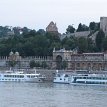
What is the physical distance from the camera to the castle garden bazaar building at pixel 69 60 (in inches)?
3017

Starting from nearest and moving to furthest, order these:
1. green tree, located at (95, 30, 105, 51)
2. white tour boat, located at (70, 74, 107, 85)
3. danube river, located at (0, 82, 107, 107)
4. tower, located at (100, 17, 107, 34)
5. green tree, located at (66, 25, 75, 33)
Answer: danube river, located at (0, 82, 107, 107) → white tour boat, located at (70, 74, 107, 85) → green tree, located at (95, 30, 105, 51) → tower, located at (100, 17, 107, 34) → green tree, located at (66, 25, 75, 33)

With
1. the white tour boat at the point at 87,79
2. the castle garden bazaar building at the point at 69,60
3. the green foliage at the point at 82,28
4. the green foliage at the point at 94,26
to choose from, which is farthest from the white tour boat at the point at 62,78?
the green foliage at the point at 82,28

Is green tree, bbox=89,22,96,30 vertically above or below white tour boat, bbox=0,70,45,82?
above

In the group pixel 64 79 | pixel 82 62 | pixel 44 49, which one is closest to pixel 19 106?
pixel 64 79

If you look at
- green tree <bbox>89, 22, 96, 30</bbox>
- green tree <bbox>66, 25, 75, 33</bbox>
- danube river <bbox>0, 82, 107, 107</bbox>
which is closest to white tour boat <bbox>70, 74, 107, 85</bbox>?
danube river <bbox>0, 82, 107, 107</bbox>

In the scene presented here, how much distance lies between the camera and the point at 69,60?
78250mm

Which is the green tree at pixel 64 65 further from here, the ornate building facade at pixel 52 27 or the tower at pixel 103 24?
the ornate building facade at pixel 52 27

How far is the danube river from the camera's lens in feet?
133

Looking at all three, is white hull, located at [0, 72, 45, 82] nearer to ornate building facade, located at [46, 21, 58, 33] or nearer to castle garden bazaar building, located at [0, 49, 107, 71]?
castle garden bazaar building, located at [0, 49, 107, 71]

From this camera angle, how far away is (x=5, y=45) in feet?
285

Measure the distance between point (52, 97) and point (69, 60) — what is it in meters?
33.7

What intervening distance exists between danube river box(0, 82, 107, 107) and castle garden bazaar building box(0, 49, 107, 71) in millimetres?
24367

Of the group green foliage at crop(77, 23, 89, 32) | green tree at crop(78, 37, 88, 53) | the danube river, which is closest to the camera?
the danube river

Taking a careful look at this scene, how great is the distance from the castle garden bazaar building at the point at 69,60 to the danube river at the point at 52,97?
79.9 feet
